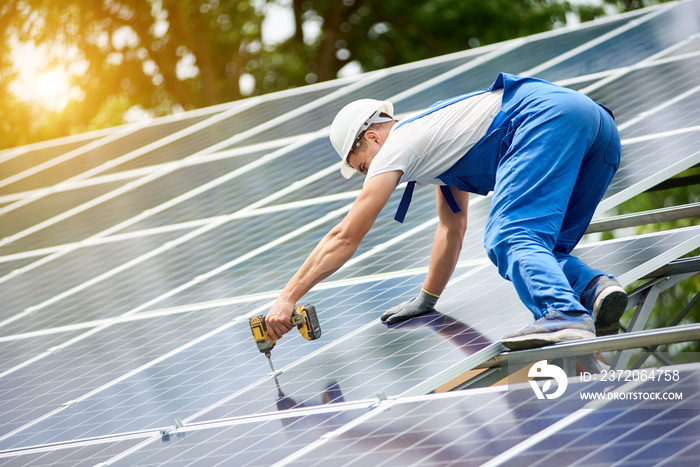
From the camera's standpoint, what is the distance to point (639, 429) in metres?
3.13

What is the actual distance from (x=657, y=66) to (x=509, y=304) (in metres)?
5.03

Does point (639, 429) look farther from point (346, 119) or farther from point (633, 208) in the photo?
point (633, 208)

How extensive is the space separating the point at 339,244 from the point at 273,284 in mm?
2050

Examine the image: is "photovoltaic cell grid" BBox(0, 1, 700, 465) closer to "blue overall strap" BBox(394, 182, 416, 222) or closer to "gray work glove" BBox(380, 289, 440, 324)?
"gray work glove" BBox(380, 289, 440, 324)

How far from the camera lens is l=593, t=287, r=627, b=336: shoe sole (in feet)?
14.1

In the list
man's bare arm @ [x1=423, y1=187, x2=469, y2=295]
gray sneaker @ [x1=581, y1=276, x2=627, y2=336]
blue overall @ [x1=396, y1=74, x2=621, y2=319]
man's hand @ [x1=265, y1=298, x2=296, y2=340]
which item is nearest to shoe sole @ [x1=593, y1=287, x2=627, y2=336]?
gray sneaker @ [x1=581, y1=276, x2=627, y2=336]

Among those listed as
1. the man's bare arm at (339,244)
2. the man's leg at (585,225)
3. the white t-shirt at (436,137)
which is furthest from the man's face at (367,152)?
the man's leg at (585,225)

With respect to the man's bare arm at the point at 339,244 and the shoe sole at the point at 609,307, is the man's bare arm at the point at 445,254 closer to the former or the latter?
the man's bare arm at the point at 339,244

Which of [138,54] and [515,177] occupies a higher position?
[138,54]

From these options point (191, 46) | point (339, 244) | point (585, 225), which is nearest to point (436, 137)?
point (339, 244)

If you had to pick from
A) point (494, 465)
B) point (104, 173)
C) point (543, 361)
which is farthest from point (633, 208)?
point (494, 465)

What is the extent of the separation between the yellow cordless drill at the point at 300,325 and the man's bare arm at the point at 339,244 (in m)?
0.05

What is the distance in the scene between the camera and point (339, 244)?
4.53 metres

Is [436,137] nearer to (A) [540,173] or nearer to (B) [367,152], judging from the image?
(B) [367,152]
